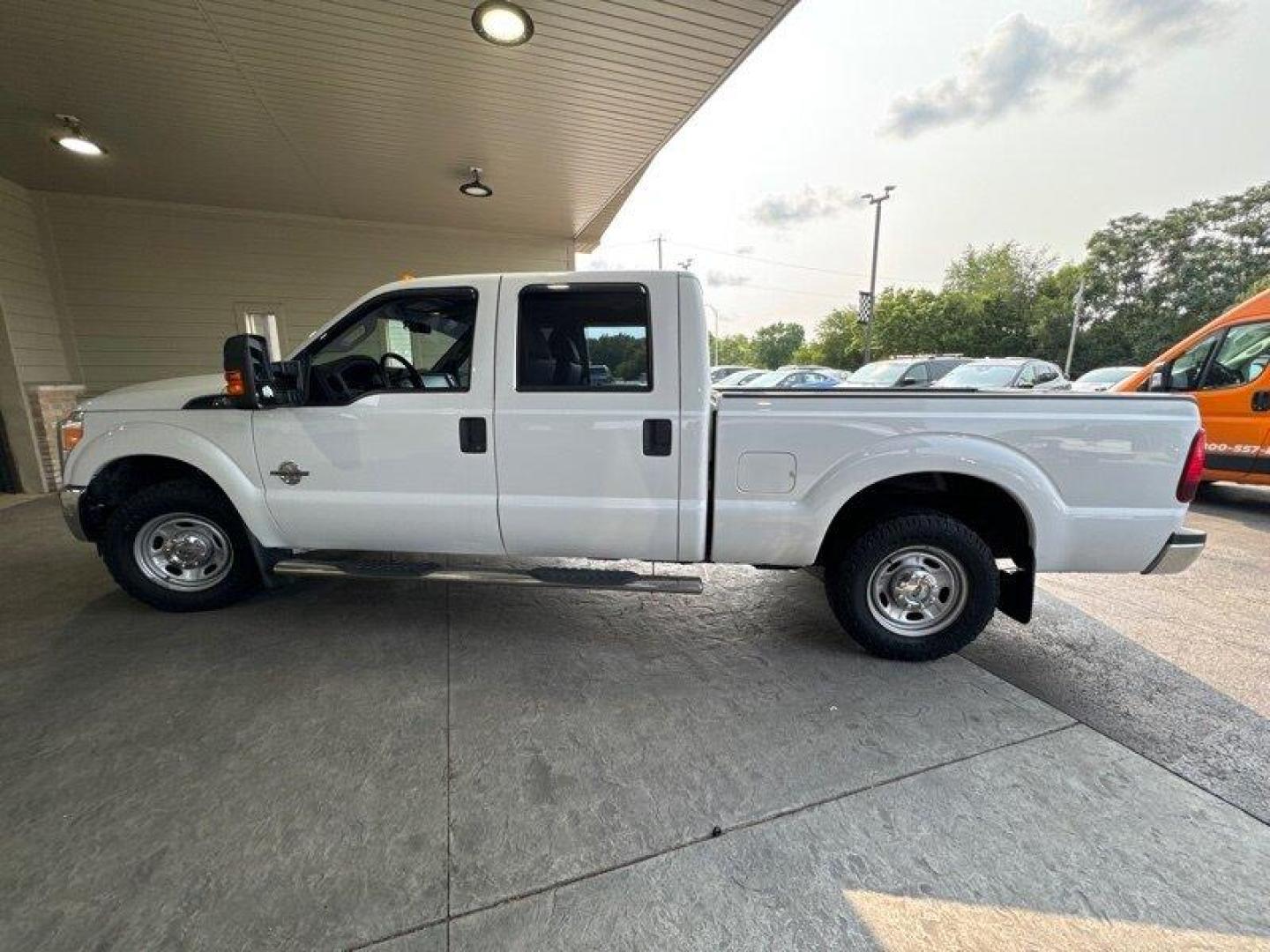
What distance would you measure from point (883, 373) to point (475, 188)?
34.7ft

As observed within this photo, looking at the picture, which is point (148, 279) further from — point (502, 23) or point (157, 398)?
point (502, 23)

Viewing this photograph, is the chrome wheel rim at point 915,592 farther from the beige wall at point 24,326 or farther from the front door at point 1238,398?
the beige wall at point 24,326

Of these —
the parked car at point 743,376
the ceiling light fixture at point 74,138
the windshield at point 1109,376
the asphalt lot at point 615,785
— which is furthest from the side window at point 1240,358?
Result: the parked car at point 743,376

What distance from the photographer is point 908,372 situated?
13.0 metres

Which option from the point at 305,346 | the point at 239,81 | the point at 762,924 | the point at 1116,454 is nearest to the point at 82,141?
the point at 239,81

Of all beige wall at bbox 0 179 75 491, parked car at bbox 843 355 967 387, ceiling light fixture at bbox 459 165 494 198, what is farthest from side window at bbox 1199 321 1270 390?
beige wall at bbox 0 179 75 491

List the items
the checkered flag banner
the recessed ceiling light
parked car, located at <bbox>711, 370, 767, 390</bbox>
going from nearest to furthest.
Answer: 1. the recessed ceiling light
2. parked car, located at <bbox>711, 370, 767, 390</bbox>
3. the checkered flag banner

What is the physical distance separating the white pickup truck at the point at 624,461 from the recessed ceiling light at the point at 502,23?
2.03m

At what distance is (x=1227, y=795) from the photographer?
201 cm

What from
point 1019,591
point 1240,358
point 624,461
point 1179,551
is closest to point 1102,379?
point 1240,358

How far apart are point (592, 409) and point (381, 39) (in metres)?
3.40

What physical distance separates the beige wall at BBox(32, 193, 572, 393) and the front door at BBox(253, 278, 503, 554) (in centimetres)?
647

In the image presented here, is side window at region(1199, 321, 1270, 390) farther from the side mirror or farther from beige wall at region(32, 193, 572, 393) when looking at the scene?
beige wall at region(32, 193, 572, 393)

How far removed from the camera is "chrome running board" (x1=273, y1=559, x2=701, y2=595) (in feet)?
9.48
